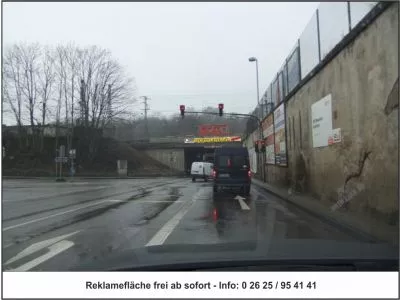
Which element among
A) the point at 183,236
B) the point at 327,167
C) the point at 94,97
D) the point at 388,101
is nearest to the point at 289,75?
the point at 327,167

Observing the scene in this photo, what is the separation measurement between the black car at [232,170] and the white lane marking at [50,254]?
48.9ft

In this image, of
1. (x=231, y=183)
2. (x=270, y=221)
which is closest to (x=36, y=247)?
(x=270, y=221)

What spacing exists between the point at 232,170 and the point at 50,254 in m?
16.5

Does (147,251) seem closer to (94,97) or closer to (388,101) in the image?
(388,101)

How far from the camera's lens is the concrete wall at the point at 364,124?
10.1 metres

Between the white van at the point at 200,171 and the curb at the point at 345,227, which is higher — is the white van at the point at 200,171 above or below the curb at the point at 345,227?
above

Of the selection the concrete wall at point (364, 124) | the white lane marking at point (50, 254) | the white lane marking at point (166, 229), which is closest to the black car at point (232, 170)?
the concrete wall at point (364, 124)

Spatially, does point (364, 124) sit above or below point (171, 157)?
below

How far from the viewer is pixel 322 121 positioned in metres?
16.1

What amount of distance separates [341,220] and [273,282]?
891 cm

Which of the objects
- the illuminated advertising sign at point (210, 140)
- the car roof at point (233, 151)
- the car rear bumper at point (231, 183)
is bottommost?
the car rear bumper at point (231, 183)

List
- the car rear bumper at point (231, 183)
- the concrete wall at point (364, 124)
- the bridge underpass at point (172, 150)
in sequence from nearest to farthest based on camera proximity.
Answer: the concrete wall at point (364, 124)
the car rear bumper at point (231, 183)
the bridge underpass at point (172, 150)

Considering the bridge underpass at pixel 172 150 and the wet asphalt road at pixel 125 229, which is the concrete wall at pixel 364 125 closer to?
the wet asphalt road at pixel 125 229

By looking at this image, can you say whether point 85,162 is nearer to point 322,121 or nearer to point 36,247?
point 322,121
